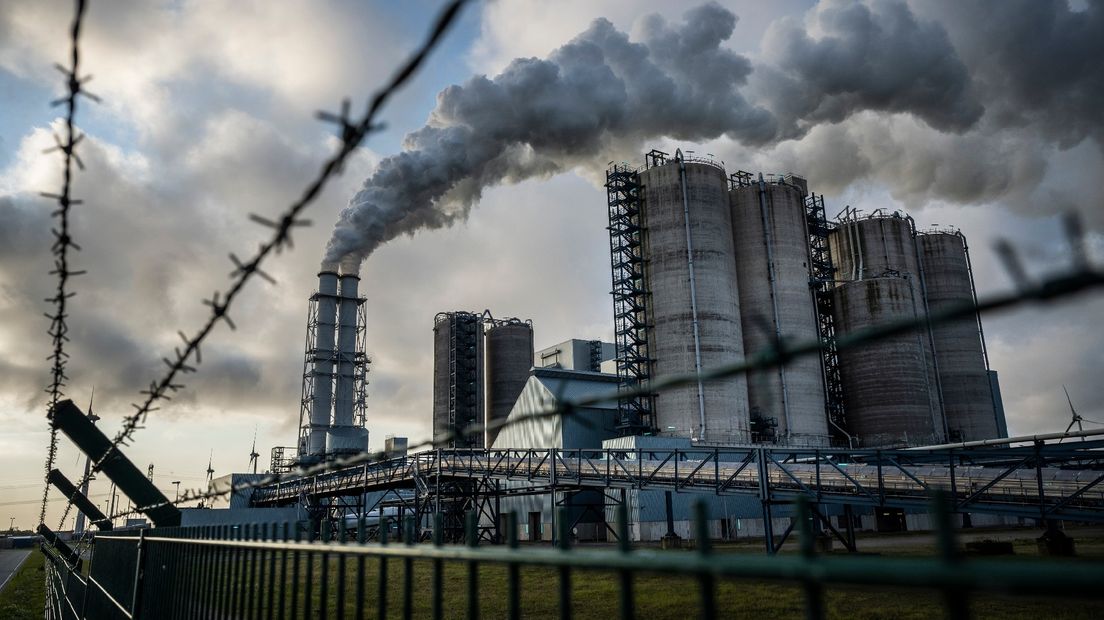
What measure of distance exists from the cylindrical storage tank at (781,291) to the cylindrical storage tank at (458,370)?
78.0 feet

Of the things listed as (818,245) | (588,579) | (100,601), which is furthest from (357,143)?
(818,245)

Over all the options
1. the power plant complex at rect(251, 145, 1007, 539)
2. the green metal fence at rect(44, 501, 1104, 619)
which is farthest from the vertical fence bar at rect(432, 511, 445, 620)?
the power plant complex at rect(251, 145, 1007, 539)

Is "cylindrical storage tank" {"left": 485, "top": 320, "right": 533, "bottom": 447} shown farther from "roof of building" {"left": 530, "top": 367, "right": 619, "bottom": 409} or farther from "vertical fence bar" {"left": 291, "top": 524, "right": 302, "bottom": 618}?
"vertical fence bar" {"left": 291, "top": 524, "right": 302, "bottom": 618}

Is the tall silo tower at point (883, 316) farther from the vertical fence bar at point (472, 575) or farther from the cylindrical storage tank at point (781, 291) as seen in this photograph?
the vertical fence bar at point (472, 575)

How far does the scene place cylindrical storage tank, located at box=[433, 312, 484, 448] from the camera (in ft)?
190

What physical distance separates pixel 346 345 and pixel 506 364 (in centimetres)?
1292

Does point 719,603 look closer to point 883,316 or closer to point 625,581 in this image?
point 625,581

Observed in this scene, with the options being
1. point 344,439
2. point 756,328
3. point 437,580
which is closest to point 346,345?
point 344,439

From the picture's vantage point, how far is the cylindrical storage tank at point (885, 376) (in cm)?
4241

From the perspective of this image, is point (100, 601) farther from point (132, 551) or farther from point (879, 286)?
point (879, 286)

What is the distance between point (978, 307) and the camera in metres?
1.47

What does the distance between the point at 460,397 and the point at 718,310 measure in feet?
83.3

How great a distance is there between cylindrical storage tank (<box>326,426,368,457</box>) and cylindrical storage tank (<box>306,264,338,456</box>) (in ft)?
2.21

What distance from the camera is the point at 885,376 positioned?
1698 inches
